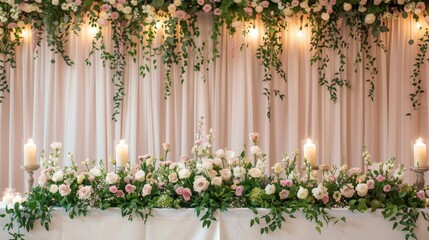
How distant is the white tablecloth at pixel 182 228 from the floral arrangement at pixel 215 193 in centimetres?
4

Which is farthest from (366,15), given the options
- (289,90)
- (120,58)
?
(120,58)

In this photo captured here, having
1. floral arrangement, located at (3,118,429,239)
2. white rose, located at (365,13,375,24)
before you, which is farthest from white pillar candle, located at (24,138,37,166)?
white rose, located at (365,13,375,24)

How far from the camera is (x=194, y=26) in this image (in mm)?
4598

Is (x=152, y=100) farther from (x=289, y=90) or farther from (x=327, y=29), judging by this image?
(x=327, y=29)

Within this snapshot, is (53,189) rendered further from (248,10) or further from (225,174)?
(248,10)

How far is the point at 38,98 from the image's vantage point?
15.4 feet

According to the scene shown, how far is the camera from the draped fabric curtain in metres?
4.66

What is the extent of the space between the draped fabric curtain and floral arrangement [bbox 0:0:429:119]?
0.07m

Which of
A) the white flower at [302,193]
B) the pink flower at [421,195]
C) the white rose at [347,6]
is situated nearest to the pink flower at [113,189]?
the white flower at [302,193]

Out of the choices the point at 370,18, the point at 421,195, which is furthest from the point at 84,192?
the point at 370,18

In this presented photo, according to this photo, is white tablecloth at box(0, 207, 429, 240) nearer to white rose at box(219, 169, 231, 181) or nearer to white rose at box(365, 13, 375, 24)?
white rose at box(219, 169, 231, 181)

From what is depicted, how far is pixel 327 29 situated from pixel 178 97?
56.7 inches

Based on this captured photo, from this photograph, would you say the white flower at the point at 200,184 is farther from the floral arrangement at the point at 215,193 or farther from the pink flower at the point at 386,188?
the pink flower at the point at 386,188

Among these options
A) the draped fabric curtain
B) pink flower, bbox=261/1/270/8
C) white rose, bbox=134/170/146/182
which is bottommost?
white rose, bbox=134/170/146/182
